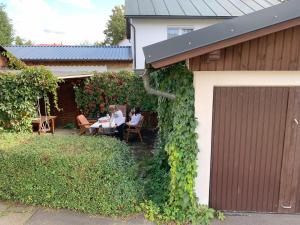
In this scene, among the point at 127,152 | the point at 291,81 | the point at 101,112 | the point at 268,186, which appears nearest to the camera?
the point at 291,81

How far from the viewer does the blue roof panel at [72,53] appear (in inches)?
680

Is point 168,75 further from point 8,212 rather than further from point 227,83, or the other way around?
point 8,212

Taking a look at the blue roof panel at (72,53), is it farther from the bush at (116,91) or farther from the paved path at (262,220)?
the paved path at (262,220)

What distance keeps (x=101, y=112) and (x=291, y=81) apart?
28.7 feet

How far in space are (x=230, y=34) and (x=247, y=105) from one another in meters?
1.21

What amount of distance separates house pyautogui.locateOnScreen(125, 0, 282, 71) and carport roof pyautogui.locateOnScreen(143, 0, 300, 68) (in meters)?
8.69

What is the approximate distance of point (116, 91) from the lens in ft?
37.3

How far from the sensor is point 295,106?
4113 millimetres

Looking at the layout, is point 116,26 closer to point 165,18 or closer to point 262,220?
point 165,18

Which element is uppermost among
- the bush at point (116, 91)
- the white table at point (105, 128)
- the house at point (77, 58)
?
the house at point (77, 58)

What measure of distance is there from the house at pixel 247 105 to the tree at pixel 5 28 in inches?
1306

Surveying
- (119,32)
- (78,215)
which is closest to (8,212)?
(78,215)

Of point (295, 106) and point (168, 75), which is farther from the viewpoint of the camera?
point (168, 75)

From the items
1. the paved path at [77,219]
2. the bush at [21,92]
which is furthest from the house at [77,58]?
the paved path at [77,219]
